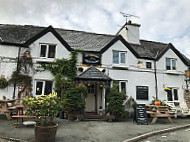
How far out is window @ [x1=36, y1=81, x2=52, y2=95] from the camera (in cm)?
1138

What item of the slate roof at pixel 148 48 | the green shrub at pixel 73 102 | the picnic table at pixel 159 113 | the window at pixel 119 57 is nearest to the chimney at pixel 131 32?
the slate roof at pixel 148 48

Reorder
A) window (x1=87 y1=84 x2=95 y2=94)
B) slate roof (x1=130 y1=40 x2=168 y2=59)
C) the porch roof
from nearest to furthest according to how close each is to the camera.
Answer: the porch roof < window (x1=87 y1=84 x2=95 y2=94) < slate roof (x1=130 y1=40 x2=168 y2=59)

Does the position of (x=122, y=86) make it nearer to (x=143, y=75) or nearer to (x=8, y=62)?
(x=143, y=75)

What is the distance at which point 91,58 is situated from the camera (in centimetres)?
1270

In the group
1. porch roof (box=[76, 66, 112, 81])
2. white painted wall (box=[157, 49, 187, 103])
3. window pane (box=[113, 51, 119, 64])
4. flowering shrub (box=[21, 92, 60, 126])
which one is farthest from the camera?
white painted wall (box=[157, 49, 187, 103])

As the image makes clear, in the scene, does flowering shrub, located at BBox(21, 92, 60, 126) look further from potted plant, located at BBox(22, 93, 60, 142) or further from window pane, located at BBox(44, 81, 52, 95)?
window pane, located at BBox(44, 81, 52, 95)

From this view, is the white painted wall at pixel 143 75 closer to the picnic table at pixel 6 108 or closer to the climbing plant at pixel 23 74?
the climbing plant at pixel 23 74

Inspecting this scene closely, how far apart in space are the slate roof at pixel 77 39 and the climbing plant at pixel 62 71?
140 centimetres

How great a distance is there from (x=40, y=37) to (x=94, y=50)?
4662 millimetres

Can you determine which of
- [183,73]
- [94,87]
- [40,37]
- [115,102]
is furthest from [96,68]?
[183,73]

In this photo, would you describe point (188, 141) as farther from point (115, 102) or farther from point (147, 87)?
point (147, 87)

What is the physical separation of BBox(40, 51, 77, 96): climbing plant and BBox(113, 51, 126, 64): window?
148 inches

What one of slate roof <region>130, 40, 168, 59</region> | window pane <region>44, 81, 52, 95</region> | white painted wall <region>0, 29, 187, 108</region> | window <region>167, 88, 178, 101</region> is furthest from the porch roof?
window <region>167, 88, 178, 101</region>

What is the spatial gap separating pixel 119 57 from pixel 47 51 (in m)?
6.39
